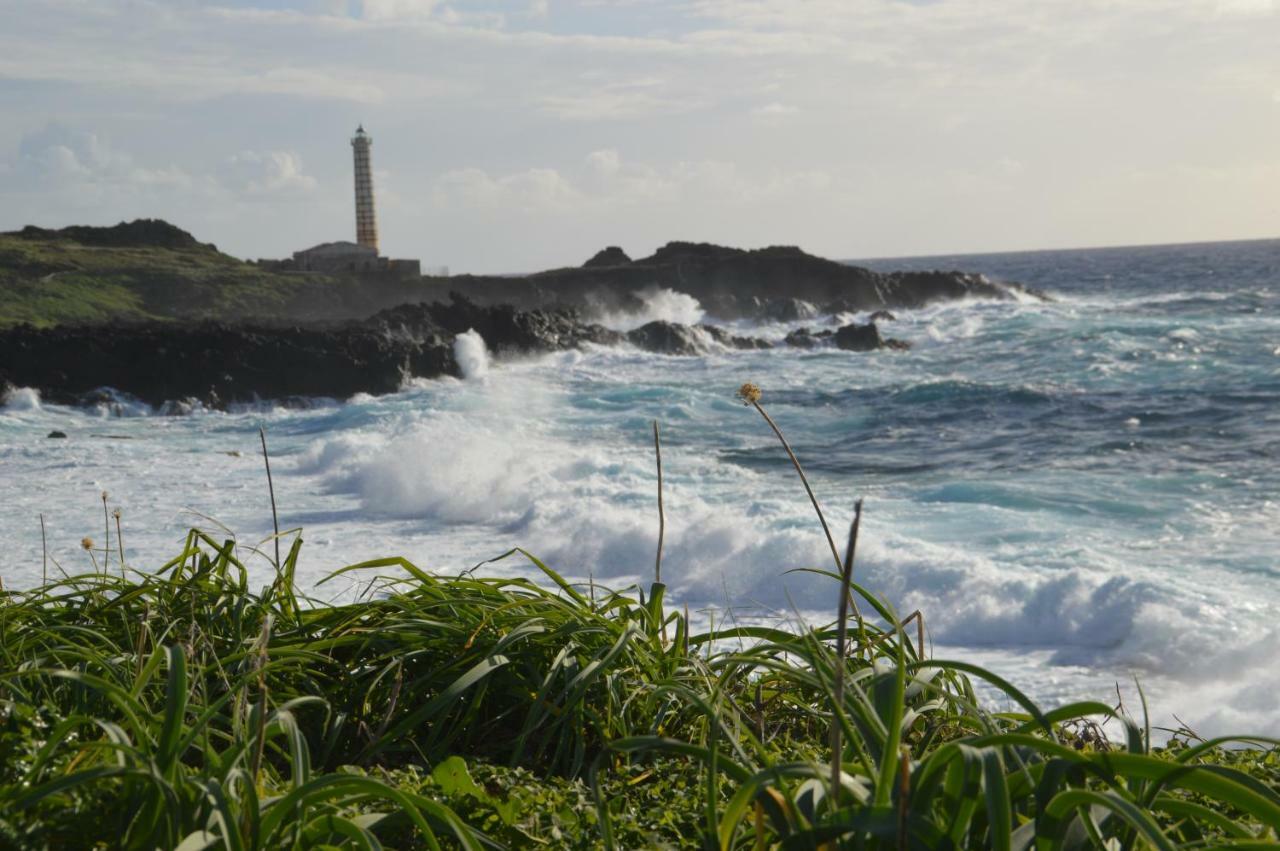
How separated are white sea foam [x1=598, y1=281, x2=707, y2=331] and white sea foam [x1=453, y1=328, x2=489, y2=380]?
17.2m

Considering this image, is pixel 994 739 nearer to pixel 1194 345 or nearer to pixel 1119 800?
pixel 1119 800

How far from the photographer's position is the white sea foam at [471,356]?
3188 cm

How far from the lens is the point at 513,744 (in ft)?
7.57

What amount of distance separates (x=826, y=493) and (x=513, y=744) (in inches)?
522

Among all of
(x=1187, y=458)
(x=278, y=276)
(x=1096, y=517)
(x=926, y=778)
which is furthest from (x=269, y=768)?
(x=278, y=276)

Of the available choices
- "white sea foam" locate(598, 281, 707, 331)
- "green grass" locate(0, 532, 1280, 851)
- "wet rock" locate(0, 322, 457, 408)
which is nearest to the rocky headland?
"wet rock" locate(0, 322, 457, 408)

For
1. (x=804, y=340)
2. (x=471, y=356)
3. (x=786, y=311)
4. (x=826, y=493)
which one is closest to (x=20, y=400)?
(x=471, y=356)

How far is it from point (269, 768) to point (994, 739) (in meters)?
1.26

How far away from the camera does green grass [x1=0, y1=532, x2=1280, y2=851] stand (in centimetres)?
148

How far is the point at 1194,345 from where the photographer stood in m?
31.1

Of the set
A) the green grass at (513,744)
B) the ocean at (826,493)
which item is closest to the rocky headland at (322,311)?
the ocean at (826,493)

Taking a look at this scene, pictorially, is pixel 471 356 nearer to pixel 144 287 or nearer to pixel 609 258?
pixel 144 287

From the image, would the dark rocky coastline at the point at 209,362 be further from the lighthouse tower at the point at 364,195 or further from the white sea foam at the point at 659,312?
the lighthouse tower at the point at 364,195

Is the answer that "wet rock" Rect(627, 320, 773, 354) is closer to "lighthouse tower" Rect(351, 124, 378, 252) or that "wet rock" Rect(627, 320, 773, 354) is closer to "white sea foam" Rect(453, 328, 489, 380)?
"white sea foam" Rect(453, 328, 489, 380)
